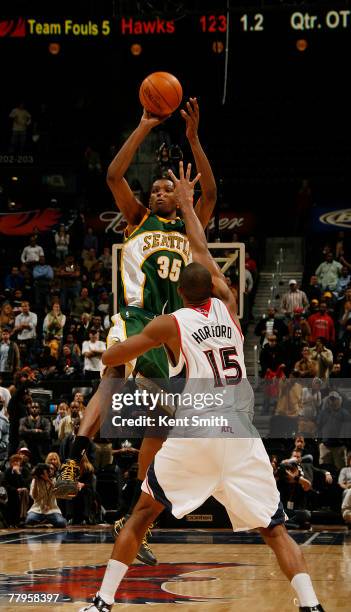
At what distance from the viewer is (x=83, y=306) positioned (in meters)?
21.1

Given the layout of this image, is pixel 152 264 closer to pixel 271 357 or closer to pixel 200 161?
pixel 200 161

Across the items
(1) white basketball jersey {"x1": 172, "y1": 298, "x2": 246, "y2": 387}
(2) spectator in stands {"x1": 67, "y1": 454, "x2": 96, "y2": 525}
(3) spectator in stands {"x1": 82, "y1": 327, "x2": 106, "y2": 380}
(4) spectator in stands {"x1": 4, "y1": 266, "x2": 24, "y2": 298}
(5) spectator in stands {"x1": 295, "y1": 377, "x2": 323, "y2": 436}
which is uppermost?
(1) white basketball jersey {"x1": 172, "y1": 298, "x2": 246, "y2": 387}

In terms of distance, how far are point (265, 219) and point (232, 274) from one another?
10841 mm

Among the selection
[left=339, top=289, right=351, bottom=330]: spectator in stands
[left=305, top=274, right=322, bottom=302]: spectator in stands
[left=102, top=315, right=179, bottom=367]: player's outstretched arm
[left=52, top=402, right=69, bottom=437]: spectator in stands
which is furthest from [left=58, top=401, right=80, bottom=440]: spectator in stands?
[left=102, top=315, right=179, bottom=367]: player's outstretched arm

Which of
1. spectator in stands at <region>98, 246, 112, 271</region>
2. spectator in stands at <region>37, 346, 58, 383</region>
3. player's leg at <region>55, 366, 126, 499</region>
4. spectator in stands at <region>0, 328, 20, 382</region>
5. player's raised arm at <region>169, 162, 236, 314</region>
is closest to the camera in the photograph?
player's raised arm at <region>169, 162, 236, 314</region>

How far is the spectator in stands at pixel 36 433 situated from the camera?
1570 cm

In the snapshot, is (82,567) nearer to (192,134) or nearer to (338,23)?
(192,134)

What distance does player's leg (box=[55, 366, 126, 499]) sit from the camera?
6.43m

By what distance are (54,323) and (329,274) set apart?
5.91m

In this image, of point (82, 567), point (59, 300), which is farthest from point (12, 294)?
point (82, 567)

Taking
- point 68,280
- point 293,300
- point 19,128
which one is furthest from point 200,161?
point 19,128

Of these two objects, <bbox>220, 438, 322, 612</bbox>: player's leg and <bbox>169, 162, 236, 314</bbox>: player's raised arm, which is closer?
<bbox>220, 438, 322, 612</bbox>: player's leg

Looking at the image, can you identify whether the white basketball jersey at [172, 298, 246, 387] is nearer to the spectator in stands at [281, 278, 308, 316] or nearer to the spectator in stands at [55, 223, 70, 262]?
the spectator in stands at [281, 278, 308, 316]

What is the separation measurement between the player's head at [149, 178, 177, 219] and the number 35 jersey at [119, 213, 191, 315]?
53 millimetres
